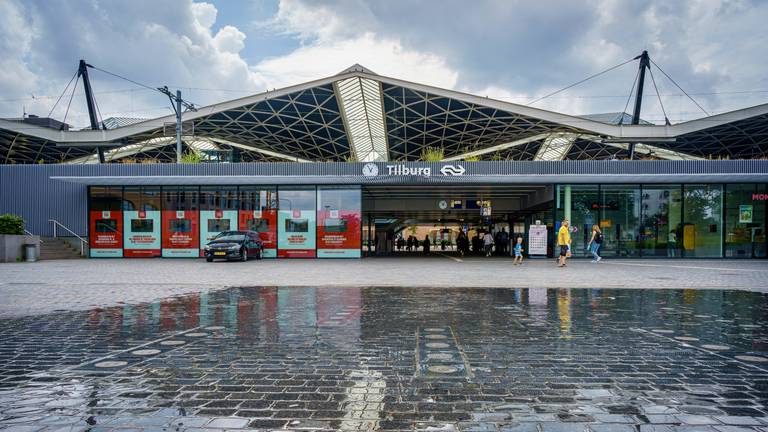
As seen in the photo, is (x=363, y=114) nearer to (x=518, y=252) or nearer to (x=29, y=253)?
(x=518, y=252)

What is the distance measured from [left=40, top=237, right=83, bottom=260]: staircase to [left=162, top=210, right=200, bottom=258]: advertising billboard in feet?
14.2

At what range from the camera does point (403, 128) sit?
4725cm

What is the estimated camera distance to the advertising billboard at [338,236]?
2464 centimetres

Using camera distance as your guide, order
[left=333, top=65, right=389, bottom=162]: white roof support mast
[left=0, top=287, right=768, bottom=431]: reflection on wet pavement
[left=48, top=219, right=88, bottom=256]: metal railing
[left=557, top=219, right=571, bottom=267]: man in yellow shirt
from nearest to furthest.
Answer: [left=0, top=287, right=768, bottom=431]: reflection on wet pavement → [left=557, top=219, right=571, bottom=267]: man in yellow shirt → [left=48, top=219, right=88, bottom=256]: metal railing → [left=333, top=65, right=389, bottom=162]: white roof support mast

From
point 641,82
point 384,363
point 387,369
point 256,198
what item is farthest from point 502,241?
point 387,369

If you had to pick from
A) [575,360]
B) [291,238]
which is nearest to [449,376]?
[575,360]

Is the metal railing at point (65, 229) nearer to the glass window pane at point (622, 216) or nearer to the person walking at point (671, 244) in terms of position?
the glass window pane at point (622, 216)

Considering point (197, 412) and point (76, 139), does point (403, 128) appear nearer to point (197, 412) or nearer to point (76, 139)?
point (76, 139)

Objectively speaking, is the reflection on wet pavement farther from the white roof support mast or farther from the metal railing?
the metal railing

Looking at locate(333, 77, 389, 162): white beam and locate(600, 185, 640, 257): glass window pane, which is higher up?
locate(333, 77, 389, 162): white beam

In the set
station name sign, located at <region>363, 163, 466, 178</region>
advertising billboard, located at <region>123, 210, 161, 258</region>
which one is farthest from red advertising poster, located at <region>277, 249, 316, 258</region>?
advertising billboard, located at <region>123, 210, 161, 258</region>

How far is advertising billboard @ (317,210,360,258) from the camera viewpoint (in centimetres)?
2464

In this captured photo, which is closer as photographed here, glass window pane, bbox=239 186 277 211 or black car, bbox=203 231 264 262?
black car, bbox=203 231 264 262

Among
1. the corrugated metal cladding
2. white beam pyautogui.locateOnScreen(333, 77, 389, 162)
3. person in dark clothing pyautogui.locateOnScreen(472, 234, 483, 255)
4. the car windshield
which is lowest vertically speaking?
person in dark clothing pyautogui.locateOnScreen(472, 234, 483, 255)
